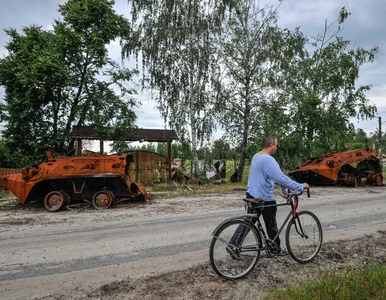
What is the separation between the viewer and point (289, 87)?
17609mm

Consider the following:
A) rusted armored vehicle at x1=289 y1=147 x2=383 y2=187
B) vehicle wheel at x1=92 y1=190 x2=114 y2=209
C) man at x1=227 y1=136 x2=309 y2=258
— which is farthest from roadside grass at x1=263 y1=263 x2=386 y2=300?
rusted armored vehicle at x1=289 y1=147 x2=383 y2=187

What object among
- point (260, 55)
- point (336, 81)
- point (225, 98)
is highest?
point (260, 55)

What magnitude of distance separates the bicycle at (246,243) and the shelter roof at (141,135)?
42.6 feet

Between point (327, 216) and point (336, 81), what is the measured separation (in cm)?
1369

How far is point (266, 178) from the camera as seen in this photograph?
423 centimetres

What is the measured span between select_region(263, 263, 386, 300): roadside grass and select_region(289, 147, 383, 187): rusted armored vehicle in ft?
39.1

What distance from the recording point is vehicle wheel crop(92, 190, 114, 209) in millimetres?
9766

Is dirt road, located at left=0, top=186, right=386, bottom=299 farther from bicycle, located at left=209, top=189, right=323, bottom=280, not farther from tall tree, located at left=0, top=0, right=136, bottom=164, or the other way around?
tall tree, located at left=0, top=0, right=136, bottom=164

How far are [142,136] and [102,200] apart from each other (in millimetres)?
7764

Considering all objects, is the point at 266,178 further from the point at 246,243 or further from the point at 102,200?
the point at 102,200

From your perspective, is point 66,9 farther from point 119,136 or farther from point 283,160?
point 283,160

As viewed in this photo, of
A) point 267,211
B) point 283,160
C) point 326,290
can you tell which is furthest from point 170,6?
point 326,290

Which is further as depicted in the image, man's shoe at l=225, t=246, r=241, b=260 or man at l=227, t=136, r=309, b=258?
man at l=227, t=136, r=309, b=258

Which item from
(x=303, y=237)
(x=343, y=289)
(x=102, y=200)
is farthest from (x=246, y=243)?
(x=102, y=200)
